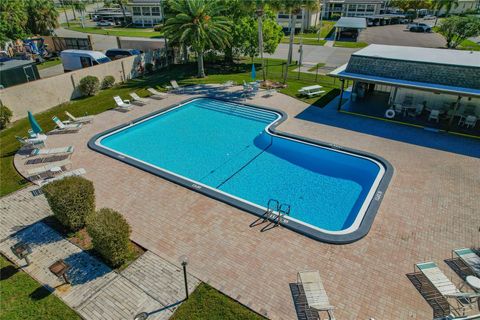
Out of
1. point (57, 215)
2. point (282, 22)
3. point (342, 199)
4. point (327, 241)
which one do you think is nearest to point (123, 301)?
point (57, 215)

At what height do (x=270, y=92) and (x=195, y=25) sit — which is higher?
(x=195, y=25)

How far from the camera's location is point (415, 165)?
1531cm

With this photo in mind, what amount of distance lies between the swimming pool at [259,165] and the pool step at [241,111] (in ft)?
0.25

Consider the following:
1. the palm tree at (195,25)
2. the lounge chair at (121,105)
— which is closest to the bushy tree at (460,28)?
the palm tree at (195,25)

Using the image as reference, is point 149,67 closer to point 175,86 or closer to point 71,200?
point 175,86

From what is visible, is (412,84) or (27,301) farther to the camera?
(412,84)

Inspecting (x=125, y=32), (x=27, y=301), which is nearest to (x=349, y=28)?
(x=125, y=32)

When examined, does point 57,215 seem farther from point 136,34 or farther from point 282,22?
point 282,22

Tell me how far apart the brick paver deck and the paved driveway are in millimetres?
42611

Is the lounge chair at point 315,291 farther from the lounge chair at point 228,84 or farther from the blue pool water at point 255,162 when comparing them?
the lounge chair at point 228,84

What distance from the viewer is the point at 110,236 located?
9.27 m

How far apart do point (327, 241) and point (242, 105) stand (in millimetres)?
15189

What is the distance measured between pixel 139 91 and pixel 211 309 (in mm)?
22276

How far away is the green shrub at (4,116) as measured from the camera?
63.3ft
